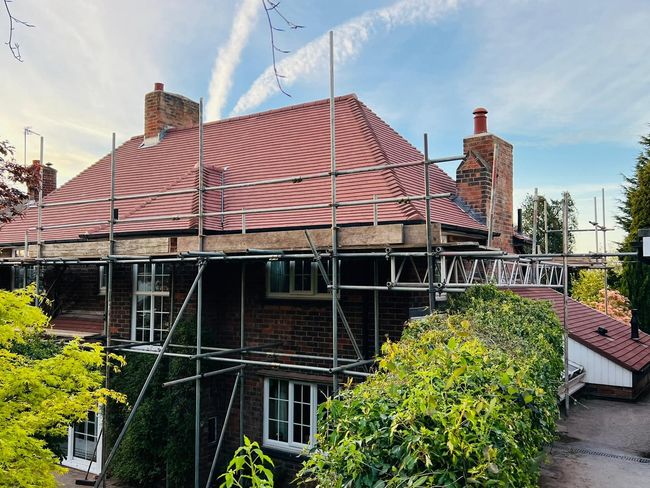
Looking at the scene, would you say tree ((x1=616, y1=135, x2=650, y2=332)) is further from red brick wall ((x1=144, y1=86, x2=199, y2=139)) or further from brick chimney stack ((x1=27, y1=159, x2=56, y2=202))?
brick chimney stack ((x1=27, y1=159, x2=56, y2=202))

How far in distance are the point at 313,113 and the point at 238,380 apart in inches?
276

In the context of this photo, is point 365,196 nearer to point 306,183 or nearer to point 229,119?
point 306,183

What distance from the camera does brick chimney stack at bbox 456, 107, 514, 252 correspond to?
11742 mm

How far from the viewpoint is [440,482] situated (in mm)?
2582

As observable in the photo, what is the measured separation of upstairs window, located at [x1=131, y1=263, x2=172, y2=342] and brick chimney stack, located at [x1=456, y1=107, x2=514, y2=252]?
711 cm

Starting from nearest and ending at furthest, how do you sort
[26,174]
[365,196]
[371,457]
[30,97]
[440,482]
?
[440,482]
[371,457]
[30,97]
[365,196]
[26,174]

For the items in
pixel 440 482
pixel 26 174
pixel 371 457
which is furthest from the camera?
pixel 26 174

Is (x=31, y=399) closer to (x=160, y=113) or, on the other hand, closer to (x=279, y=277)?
(x=279, y=277)

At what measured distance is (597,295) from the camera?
24906 mm

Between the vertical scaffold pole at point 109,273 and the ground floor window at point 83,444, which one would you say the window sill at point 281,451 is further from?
the ground floor window at point 83,444

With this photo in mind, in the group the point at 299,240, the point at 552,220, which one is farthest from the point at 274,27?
the point at 552,220

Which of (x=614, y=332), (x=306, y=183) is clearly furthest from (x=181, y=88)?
(x=614, y=332)

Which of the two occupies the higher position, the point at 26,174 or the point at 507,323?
the point at 26,174

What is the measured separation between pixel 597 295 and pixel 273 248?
70.9 feet
